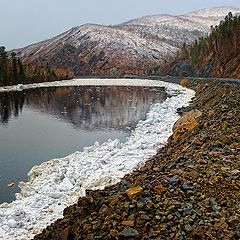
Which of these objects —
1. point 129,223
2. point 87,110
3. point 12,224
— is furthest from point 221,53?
point 129,223

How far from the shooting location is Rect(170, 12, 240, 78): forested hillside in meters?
80.2

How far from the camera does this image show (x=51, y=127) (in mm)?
34719

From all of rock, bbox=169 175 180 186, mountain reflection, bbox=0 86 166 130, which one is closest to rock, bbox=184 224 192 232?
rock, bbox=169 175 180 186

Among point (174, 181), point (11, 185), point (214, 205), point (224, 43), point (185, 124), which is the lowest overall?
point (11, 185)

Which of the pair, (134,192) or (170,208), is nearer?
(170,208)

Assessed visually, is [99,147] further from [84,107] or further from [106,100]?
[106,100]

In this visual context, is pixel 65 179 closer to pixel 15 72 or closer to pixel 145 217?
pixel 145 217

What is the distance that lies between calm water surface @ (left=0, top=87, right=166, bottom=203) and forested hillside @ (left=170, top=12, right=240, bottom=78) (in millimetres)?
31943

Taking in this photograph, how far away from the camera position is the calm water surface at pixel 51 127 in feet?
72.9

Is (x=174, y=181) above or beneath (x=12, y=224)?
above

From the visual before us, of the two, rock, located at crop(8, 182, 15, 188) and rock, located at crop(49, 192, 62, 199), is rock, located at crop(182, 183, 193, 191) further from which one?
rock, located at crop(8, 182, 15, 188)

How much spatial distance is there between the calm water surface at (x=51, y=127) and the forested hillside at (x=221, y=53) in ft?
105

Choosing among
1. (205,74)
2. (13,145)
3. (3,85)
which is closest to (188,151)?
(13,145)

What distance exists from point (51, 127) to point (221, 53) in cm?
6455
